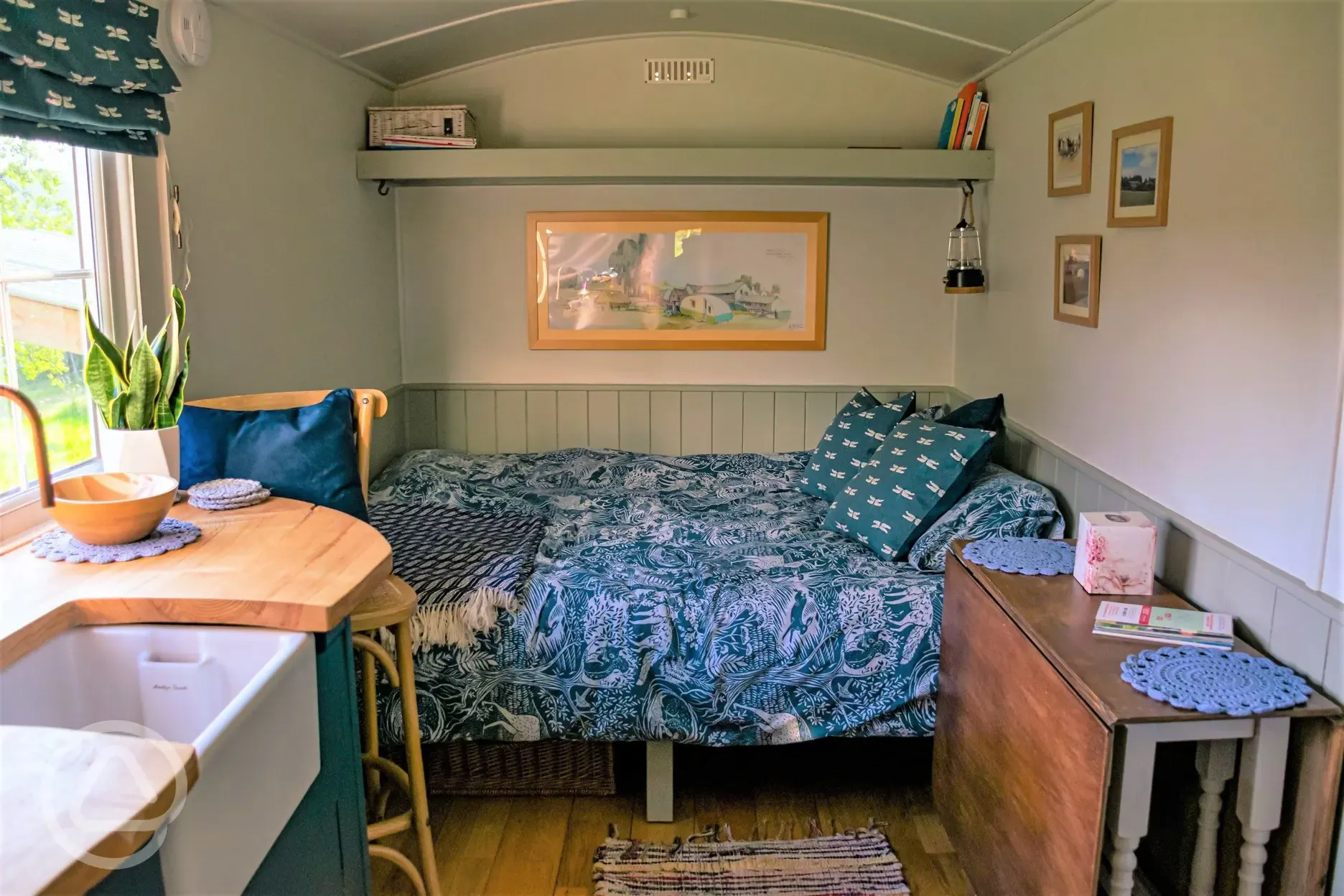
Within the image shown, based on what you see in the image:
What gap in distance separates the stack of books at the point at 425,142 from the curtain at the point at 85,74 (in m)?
1.37

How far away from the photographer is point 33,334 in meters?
2.13

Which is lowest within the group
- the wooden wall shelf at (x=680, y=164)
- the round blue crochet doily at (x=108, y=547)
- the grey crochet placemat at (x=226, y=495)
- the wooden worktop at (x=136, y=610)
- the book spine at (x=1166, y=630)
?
the book spine at (x=1166, y=630)

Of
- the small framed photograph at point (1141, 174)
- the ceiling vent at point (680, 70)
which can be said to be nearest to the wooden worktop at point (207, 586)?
the small framed photograph at point (1141, 174)

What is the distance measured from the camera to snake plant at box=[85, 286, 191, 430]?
6.68 ft

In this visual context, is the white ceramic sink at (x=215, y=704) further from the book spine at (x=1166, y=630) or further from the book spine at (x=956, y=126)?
the book spine at (x=956, y=126)

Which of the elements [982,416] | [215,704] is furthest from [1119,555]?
[215,704]

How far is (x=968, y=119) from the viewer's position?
363 centimetres

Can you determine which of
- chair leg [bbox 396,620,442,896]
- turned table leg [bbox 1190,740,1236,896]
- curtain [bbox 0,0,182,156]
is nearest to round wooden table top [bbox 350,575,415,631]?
chair leg [bbox 396,620,442,896]

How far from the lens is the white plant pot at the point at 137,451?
6.64 feet

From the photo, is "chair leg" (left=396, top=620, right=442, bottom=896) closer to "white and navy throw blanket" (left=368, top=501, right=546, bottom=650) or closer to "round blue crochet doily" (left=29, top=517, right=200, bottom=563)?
"white and navy throw blanket" (left=368, top=501, right=546, bottom=650)

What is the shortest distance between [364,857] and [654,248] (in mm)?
2762

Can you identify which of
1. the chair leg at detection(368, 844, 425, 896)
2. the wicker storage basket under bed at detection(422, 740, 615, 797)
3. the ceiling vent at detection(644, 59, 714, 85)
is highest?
the ceiling vent at detection(644, 59, 714, 85)

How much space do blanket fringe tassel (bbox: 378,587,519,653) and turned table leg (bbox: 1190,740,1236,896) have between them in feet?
5.02

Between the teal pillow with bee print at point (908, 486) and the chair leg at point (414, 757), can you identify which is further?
the teal pillow with bee print at point (908, 486)
